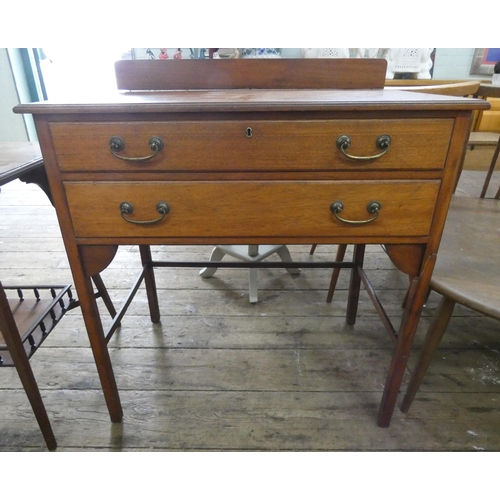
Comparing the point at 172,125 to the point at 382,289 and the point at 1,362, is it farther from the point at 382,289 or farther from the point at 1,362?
the point at 382,289

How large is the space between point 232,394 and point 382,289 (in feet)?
3.11

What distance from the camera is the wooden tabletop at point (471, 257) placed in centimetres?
87

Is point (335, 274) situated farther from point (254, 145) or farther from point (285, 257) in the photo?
point (254, 145)

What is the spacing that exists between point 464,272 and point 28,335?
1.22 metres

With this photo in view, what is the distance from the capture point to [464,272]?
968 millimetres

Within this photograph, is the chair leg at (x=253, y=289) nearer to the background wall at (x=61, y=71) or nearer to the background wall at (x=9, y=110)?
the background wall at (x=61, y=71)

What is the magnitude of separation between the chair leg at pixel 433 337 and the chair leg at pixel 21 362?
107 cm

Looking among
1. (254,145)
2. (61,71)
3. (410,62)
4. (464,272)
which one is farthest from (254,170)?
(61,71)

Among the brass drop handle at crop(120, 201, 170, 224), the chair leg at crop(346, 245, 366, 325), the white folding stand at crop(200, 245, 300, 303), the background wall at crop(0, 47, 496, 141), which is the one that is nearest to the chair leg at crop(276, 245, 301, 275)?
the white folding stand at crop(200, 245, 300, 303)

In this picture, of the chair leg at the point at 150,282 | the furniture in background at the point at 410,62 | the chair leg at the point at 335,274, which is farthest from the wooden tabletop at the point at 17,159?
the furniture in background at the point at 410,62

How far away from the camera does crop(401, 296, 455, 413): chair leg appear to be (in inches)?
38.3

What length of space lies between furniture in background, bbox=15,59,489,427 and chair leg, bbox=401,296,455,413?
0.15 meters

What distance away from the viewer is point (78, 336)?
4.86ft
